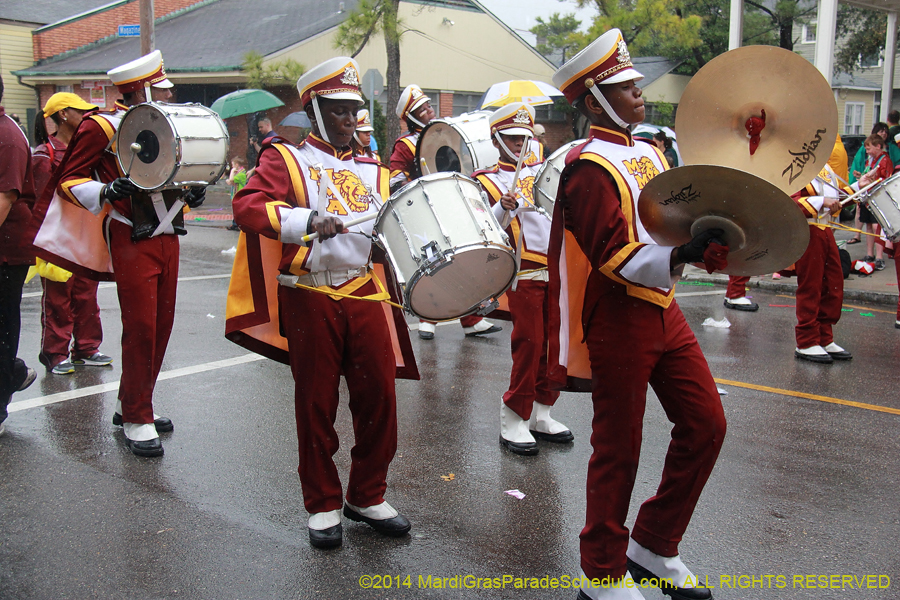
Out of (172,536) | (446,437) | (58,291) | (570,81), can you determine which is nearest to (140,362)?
(172,536)

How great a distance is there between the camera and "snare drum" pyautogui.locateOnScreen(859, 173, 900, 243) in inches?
279

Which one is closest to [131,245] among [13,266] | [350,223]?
[13,266]

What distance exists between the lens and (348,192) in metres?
→ 3.84

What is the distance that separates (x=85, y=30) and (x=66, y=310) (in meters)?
29.2

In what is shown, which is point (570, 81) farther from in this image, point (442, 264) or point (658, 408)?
point (658, 408)

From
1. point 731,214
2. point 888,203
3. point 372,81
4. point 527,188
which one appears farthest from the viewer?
point 372,81

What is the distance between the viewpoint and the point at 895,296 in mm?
10398

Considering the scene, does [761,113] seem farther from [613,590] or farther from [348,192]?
[613,590]

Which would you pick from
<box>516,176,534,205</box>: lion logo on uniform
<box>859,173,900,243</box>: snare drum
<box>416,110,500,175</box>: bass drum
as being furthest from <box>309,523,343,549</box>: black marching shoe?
<box>859,173,900,243</box>: snare drum

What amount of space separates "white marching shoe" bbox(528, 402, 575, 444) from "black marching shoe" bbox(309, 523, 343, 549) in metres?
1.81

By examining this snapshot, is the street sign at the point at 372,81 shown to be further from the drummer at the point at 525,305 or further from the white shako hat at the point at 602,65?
the white shako hat at the point at 602,65

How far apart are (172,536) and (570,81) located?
277 centimetres

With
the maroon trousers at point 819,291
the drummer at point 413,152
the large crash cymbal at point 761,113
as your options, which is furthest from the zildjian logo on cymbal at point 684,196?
the drummer at point 413,152

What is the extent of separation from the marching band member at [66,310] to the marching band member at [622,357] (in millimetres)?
4706
